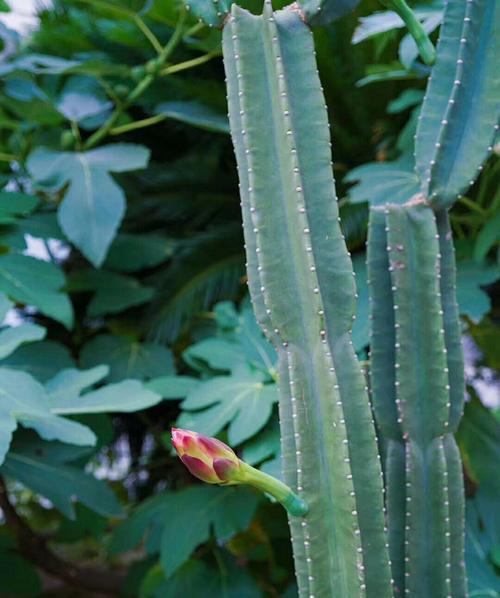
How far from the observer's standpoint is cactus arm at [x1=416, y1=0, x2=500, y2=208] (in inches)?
32.8

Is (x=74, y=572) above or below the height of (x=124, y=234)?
below

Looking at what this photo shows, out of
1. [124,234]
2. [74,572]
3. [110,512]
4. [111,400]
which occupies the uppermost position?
[124,234]

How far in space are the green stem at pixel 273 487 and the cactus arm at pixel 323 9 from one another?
0.42m

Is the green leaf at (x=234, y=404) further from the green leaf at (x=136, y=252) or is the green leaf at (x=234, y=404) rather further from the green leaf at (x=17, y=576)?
the green leaf at (x=17, y=576)

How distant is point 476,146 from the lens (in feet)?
2.74

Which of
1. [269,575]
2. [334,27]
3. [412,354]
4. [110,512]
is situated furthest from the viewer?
[269,575]

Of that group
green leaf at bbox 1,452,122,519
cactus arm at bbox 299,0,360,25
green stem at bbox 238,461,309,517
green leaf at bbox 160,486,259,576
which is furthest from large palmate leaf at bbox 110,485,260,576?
cactus arm at bbox 299,0,360,25

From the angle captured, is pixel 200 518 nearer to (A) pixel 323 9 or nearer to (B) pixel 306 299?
(B) pixel 306 299

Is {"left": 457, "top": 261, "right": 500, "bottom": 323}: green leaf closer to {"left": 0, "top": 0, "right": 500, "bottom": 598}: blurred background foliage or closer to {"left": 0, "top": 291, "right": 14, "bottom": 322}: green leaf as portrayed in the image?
{"left": 0, "top": 0, "right": 500, "bottom": 598}: blurred background foliage

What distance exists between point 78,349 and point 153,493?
1.36ft

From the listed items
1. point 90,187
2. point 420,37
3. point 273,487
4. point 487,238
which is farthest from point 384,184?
point 273,487

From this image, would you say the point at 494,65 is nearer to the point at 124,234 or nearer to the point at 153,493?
the point at 124,234

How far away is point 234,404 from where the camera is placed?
112cm

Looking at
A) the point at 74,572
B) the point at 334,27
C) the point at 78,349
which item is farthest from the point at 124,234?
the point at 74,572
